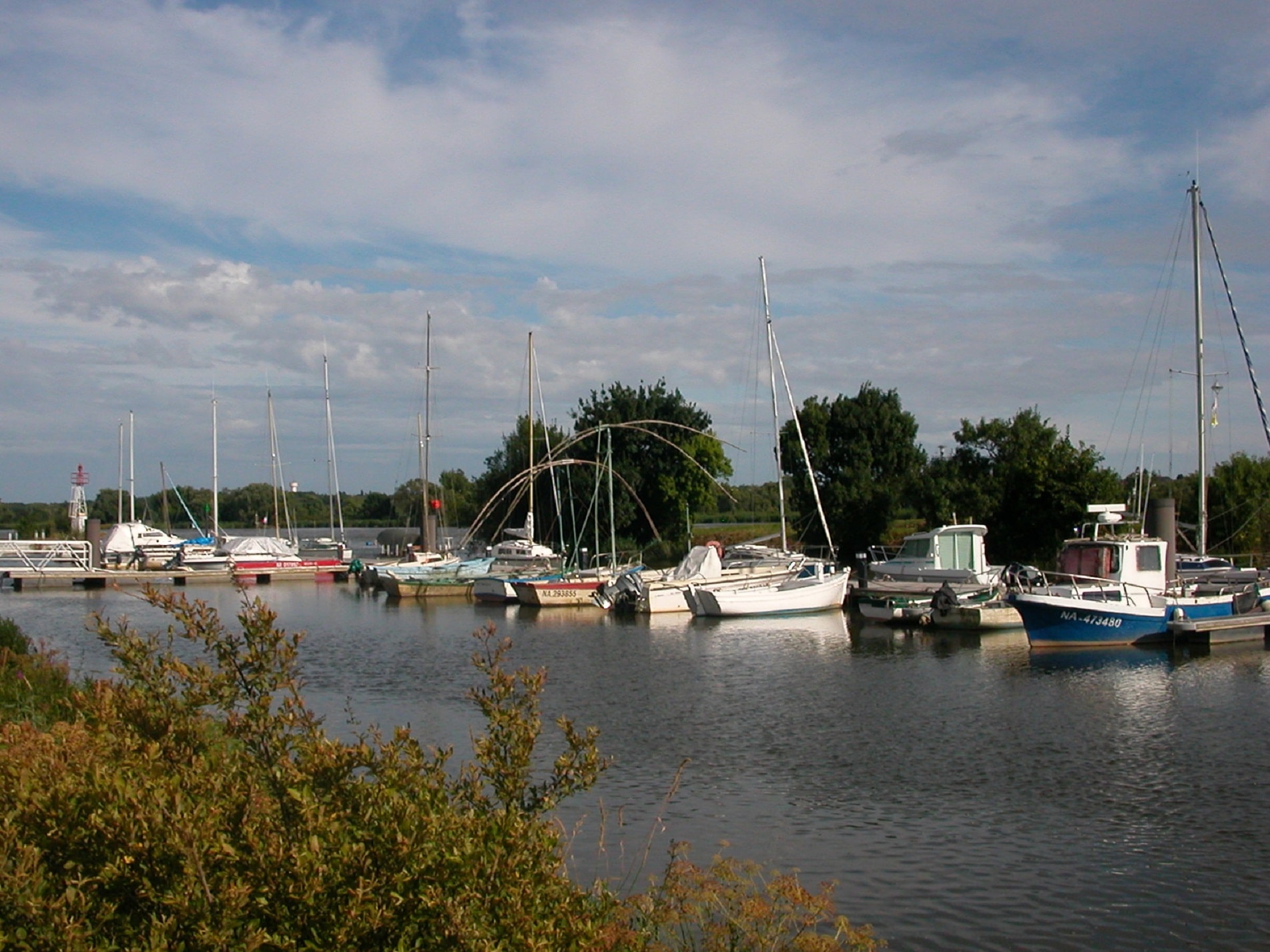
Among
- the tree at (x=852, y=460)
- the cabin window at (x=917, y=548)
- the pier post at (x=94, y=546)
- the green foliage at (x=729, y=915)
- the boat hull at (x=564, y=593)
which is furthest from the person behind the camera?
the pier post at (x=94, y=546)

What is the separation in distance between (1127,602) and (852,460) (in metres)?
29.0

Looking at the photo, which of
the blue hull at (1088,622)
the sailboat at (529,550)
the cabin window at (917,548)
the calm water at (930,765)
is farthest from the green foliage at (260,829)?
the sailboat at (529,550)

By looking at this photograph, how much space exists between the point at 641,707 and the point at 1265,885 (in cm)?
1310

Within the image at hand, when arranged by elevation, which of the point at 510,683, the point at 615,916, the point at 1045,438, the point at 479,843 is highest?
the point at 1045,438

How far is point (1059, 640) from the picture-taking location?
103 ft

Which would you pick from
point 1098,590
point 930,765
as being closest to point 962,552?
point 1098,590

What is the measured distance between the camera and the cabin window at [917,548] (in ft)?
139

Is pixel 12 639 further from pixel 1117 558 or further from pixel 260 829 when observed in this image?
pixel 1117 558

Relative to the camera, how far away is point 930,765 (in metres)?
18.2

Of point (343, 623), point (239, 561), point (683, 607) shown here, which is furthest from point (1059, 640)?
point (239, 561)

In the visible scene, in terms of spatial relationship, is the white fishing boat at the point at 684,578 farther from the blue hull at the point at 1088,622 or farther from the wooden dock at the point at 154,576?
the wooden dock at the point at 154,576

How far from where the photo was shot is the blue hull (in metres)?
31.1

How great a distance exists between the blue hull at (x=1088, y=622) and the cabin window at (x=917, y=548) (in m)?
10.8

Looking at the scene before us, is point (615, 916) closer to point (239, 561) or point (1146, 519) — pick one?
point (1146, 519)
